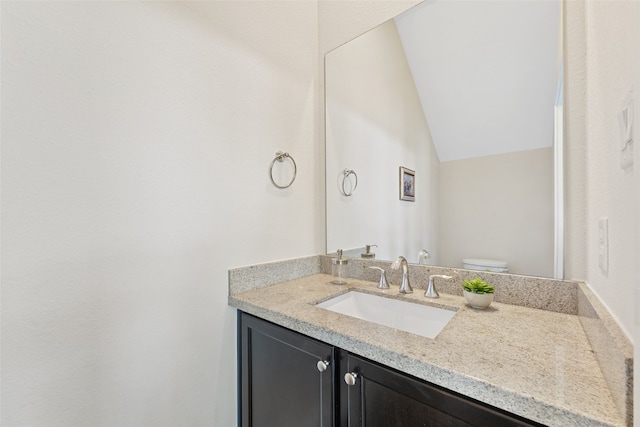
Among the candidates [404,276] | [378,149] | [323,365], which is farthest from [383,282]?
[378,149]

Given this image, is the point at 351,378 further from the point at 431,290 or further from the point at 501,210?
the point at 501,210

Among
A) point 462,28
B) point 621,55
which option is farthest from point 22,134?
point 462,28

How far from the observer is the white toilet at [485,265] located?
40.7 inches

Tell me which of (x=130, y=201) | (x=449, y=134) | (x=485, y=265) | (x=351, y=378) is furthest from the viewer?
(x=449, y=134)

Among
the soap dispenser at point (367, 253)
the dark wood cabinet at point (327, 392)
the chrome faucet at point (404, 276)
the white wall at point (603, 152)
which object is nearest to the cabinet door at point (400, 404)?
the dark wood cabinet at point (327, 392)

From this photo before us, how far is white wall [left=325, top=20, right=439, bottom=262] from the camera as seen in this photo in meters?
1.26

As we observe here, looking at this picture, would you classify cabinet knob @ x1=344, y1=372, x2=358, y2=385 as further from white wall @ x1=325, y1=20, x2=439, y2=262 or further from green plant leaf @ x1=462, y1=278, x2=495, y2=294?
white wall @ x1=325, y1=20, x2=439, y2=262

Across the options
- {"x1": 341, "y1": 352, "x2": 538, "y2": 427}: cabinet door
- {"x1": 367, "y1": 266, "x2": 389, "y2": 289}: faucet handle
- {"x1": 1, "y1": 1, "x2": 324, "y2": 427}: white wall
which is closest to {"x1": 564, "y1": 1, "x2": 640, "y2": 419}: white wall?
{"x1": 341, "y1": 352, "x2": 538, "y2": 427}: cabinet door

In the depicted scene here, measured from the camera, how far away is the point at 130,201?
2.79 feet

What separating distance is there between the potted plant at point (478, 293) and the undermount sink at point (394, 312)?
0.08 meters

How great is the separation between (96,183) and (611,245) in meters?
1.30

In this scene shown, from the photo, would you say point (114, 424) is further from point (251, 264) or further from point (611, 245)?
point (611, 245)

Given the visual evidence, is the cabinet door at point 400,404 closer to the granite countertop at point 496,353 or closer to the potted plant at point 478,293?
the granite countertop at point 496,353

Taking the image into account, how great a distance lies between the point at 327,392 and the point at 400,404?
0.23 metres
